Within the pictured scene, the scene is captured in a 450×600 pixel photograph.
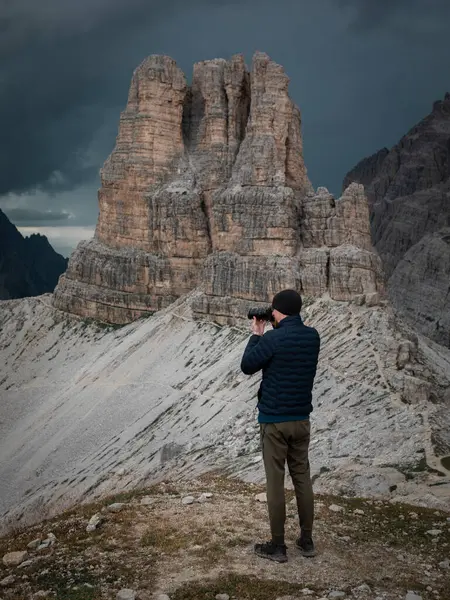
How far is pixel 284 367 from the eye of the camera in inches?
409

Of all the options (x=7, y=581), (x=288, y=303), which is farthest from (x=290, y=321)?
(x=7, y=581)

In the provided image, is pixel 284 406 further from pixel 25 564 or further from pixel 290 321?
pixel 25 564

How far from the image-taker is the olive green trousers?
1039 cm

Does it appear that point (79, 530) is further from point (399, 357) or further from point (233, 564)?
point (399, 357)

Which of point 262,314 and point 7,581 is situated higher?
point 262,314

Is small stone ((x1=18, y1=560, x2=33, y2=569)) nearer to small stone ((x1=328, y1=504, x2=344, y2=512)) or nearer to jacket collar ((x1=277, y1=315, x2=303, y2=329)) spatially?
jacket collar ((x1=277, y1=315, x2=303, y2=329))

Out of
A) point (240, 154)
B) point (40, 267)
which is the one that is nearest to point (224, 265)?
point (240, 154)

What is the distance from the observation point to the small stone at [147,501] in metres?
13.8

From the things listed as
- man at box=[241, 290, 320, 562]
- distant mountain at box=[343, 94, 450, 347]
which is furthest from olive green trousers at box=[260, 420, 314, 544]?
distant mountain at box=[343, 94, 450, 347]

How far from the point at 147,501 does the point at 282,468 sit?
463 cm

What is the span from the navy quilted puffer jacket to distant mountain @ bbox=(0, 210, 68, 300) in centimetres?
12228

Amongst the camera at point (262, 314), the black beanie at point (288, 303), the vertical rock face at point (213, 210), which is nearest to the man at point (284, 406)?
the black beanie at point (288, 303)

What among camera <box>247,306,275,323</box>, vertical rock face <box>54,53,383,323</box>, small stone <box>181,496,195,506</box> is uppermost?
vertical rock face <box>54,53,383,323</box>

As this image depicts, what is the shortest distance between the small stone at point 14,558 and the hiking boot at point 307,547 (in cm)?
472
